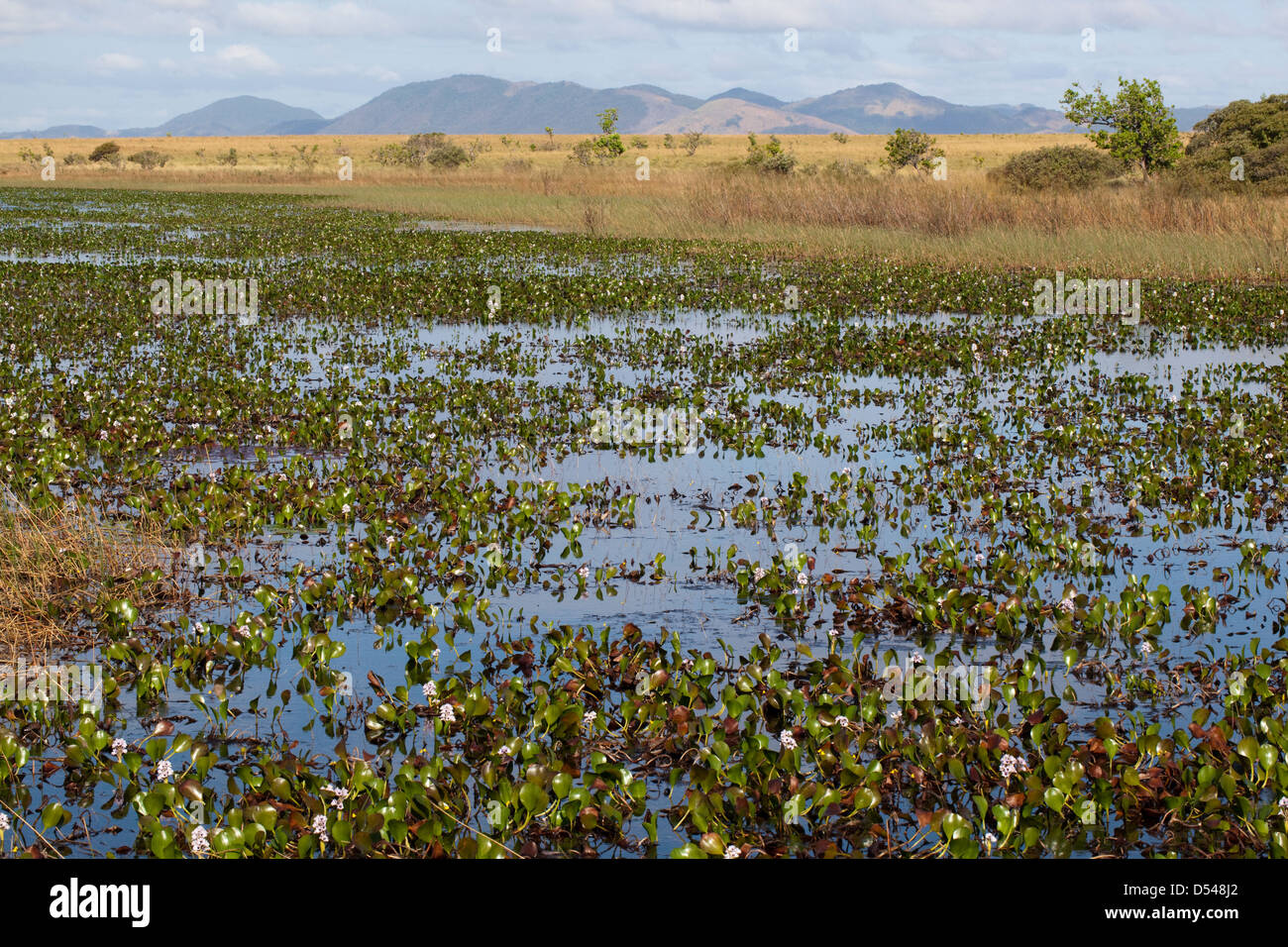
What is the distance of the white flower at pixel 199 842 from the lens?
3.82 meters

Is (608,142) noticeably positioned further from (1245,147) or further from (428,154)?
(1245,147)

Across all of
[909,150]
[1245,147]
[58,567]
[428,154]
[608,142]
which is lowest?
[58,567]

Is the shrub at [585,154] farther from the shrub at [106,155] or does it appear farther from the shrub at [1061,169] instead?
the shrub at [106,155]

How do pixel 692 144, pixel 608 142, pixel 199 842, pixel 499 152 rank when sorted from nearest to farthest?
pixel 199 842, pixel 608 142, pixel 692 144, pixel 499 152

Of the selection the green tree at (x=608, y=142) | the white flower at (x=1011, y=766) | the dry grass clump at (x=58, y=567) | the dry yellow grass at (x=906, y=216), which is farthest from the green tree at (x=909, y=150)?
the white flower at (x=1011, y=766)

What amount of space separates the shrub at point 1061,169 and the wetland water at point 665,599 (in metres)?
23.0

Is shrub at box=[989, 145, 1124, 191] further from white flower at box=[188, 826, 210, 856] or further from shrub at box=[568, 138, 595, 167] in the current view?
white flower at box=[188, 826, 210, 856]

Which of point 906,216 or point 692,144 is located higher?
point 692,144

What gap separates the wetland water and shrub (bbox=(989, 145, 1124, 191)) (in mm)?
22986

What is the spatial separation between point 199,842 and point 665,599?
10.4ft

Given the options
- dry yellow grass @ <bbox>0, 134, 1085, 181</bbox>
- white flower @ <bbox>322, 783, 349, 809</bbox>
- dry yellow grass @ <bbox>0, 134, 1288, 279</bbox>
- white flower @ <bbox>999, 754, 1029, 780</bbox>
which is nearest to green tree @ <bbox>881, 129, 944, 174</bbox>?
dry yellow grass @ <bbox>0, 134, 1288, 279</bbox>

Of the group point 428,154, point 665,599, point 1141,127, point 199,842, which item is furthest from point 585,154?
point 199,842

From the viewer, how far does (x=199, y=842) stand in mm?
3832
